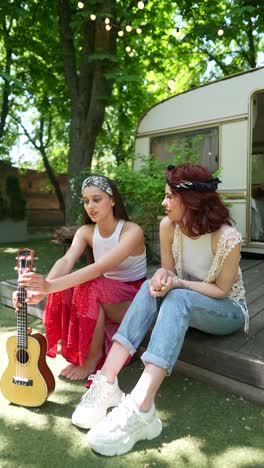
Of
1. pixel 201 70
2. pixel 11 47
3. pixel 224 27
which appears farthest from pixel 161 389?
pixel 201 70

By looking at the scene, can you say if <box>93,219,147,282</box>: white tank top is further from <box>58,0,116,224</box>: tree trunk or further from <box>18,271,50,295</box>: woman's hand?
<box>58,0,116,224</box>: tree trunk

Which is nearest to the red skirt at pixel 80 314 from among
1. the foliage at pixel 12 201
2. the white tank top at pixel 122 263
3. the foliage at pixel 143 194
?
the white tank top at pixel 122 263

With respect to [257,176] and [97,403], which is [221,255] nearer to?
[97,403]

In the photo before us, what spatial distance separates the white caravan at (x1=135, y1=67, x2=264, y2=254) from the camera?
512 cm

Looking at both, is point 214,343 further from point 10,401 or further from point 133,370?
point 10,401

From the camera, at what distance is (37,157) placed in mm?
15062

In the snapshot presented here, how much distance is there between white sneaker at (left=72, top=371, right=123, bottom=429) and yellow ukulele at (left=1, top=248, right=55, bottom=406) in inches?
10.0

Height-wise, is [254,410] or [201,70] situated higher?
[201,70]

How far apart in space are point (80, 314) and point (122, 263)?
471mm

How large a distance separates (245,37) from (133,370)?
1029 centimetres

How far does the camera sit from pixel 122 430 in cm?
165

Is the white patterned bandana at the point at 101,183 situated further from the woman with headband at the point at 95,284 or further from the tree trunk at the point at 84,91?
the tree trunk at the point at 84,91

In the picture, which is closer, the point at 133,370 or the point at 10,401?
the point at 10,401

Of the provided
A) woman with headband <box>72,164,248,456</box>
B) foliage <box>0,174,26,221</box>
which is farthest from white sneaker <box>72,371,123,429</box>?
foliage <box>0,174,26,221</box>
